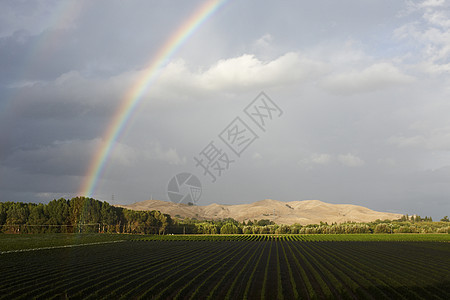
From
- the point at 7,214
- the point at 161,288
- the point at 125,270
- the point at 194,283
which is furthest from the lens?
the point at 7,214

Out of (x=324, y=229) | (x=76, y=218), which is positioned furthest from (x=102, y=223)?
(x=324, y=229)

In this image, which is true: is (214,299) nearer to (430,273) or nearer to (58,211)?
(430,273)

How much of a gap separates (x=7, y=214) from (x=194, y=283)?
453ft

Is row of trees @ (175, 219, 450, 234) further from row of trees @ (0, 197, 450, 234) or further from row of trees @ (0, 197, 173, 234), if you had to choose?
row of trees @ (0, 197, 173, 234)

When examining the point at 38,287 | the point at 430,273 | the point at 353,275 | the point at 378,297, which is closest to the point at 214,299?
the point at 378,297

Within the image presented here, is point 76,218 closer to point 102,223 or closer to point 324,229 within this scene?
point 102,223

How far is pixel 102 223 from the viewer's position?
148625 mm

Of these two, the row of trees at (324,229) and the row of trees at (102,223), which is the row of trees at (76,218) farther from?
the row of trees at (324,229)

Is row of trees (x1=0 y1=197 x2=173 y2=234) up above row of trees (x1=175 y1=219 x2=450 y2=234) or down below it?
above

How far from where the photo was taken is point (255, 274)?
96.3 feet

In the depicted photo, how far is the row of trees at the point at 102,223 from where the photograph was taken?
136m

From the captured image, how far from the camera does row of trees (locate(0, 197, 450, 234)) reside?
136m

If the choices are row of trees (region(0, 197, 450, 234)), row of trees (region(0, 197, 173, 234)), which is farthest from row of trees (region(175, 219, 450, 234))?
row of trees (region(0, 197, 173, 234))

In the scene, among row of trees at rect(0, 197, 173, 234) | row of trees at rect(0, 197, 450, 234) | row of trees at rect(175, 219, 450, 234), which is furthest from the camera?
row of trees at rect(175, 219, 450, 234)
